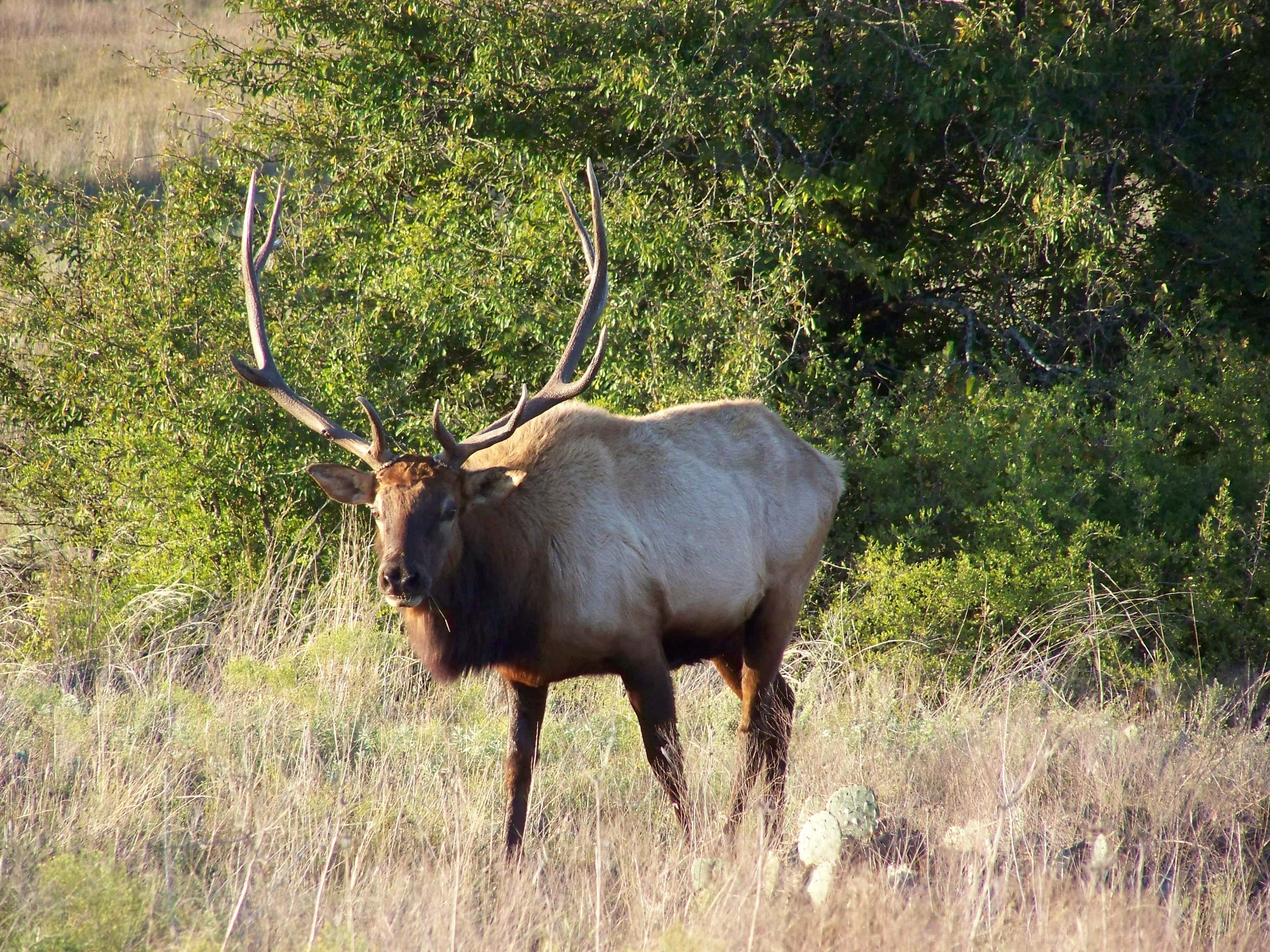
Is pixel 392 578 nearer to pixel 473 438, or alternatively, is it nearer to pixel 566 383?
pixel 473 438

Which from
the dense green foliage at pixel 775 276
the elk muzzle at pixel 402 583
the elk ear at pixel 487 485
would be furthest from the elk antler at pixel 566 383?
the dense green foliage at pixel 775 276

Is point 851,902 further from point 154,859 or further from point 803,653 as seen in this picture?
point 803,653

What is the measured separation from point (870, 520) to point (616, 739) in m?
3.15

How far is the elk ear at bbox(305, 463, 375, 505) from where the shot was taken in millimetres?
5145

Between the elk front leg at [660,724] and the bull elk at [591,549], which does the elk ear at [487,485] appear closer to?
the bull elk at [591,549]

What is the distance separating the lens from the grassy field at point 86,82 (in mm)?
23469

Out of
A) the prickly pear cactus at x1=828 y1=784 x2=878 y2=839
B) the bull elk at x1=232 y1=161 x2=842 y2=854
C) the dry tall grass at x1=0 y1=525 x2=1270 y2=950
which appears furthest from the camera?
the bull elk at x1=232 y1=161 x2=842 y2=854

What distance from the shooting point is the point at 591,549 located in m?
5.28

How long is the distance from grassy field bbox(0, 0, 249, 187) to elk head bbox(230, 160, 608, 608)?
54.3ft

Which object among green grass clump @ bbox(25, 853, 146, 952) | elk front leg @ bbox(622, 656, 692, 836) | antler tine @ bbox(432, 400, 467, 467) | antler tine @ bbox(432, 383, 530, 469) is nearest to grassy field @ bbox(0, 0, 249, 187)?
antler tine @ bbox(432, 383, 530, 469)

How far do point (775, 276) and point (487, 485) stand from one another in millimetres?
3960

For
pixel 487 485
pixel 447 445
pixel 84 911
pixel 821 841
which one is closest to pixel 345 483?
pixel 447 445

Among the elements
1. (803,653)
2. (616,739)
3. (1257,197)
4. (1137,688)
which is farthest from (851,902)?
(1257,197)

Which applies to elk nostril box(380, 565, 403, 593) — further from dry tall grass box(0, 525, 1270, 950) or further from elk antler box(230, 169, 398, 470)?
dry tall grass box(0, 525, 1270, 950)
